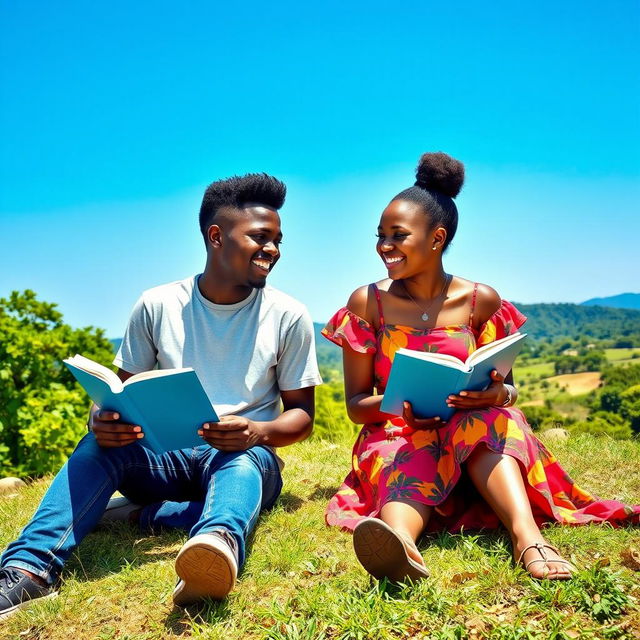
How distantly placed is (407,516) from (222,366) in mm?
1384

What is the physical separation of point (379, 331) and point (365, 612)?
1.78 metres

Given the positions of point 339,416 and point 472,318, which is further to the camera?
point 339,416

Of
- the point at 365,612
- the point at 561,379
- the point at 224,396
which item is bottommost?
the point at 561,379

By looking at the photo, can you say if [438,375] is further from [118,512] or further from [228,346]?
[118,512]

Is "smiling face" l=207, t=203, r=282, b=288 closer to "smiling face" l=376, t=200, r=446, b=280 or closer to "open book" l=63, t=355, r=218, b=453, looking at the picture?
"smiling face" l=376, t=200, r=446, b=280

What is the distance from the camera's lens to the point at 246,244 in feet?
12.9

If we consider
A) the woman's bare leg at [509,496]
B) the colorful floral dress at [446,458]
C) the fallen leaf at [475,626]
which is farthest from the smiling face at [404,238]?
the fallen leaf at [475,626]

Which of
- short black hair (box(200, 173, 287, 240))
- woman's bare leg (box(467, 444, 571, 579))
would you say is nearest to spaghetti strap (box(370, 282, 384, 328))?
short black hair (box(200, 173, 287, 240))

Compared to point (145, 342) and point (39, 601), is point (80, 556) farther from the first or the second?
point (145, 342)

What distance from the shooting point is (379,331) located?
402cm

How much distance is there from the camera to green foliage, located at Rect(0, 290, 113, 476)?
26.0 feet

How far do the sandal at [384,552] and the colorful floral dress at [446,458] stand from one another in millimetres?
586

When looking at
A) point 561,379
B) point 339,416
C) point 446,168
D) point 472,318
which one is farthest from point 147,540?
point 561,379

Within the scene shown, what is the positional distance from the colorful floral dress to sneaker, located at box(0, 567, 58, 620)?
62.3 inches
